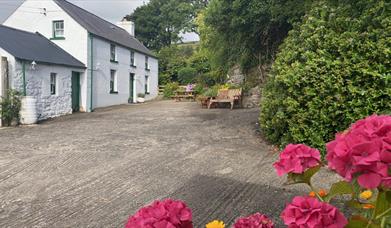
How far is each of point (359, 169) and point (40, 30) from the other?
23990mm

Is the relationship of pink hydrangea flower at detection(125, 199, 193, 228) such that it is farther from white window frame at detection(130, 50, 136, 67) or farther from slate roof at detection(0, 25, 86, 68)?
white window frame at detection(130, 50, 136, 67)

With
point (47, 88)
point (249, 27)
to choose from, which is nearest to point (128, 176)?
point (249, 27)

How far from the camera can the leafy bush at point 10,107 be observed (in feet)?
47.0

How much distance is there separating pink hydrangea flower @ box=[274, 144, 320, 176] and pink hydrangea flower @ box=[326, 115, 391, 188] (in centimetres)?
23

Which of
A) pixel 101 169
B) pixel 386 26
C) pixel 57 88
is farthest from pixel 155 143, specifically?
pixel 57 88

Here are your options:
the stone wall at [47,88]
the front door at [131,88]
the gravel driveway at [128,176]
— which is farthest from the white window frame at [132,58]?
the gravel driveway at [128,176]

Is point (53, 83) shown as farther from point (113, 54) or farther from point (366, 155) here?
point (366, 155)

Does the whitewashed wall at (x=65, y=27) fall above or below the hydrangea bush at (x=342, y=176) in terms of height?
above

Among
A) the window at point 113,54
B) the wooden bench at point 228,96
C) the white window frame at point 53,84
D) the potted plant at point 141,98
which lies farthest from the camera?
the potted plant at point 141,98

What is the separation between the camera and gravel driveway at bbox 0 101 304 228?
4.92 m

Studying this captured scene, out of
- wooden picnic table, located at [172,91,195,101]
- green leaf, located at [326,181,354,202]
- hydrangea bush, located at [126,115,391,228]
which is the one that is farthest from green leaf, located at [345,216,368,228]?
wooden picnic table, located at [172,91,195,101]

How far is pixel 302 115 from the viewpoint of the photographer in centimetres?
772

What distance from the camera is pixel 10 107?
14539 millimetres

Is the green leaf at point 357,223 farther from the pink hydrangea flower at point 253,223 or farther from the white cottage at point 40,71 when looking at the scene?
the white cottage at point 40,71
